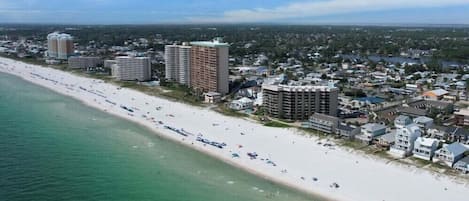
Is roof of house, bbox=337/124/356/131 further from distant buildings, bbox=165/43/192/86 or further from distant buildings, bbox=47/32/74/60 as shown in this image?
distant buildings, bbox=47/32/74/60

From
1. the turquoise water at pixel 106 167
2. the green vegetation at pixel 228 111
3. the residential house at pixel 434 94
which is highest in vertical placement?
the residential house at pixel 434 94

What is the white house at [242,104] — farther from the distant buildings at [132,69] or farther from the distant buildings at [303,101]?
the distant buildings at [132,69]

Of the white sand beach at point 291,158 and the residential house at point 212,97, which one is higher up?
the residential house at point 212,97

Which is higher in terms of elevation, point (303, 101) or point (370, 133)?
point (303, 101)

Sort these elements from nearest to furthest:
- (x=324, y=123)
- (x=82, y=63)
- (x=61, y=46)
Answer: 1. (x=324, y=123)
2. (x=82, y=63)
3. (x=61, y=46)

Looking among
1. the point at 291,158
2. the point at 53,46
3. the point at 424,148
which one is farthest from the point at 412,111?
the point at 53,46

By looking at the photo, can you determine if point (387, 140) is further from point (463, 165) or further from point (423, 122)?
point (423, 122)

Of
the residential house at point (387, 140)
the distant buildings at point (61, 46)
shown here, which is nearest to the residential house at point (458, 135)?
the residential house at point (387, 140)
